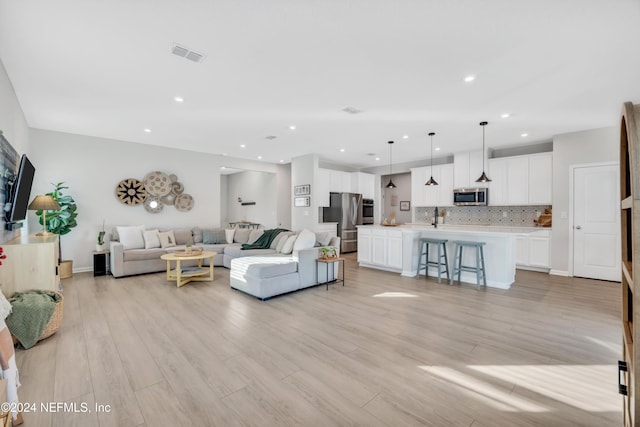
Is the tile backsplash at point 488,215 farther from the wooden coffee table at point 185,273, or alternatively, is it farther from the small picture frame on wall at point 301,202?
the wooden coffee table at point 185,273

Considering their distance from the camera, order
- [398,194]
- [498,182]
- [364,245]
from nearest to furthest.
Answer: [364,245], [498,182], [398,194]

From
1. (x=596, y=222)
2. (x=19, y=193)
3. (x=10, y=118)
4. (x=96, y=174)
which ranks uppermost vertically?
(x=10, y=118)

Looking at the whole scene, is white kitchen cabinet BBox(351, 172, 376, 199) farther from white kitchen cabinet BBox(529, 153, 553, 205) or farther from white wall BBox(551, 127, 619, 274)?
white wall BBox(551, 127, 619, 274)

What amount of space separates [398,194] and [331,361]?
7.92 m

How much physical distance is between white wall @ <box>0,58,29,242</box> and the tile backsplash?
8040mm

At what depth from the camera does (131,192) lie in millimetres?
6234

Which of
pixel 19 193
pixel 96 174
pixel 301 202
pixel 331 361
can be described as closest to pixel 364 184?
pixel 301 202

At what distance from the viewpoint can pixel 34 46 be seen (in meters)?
2.62

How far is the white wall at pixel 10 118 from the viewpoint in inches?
119

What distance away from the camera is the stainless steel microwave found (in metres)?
6.49

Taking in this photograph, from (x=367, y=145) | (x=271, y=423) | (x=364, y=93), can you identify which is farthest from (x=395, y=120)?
(x=271, y=423)

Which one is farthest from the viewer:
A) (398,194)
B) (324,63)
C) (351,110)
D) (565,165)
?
(398,194)

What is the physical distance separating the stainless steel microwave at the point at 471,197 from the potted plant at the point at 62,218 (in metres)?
8.08

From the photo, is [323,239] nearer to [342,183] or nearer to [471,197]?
[342,183]
